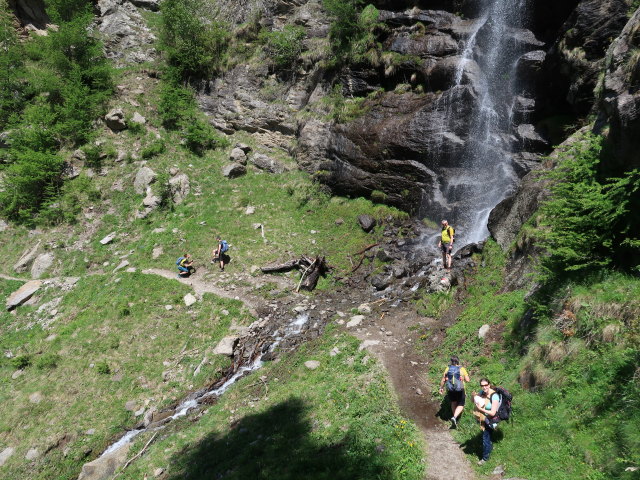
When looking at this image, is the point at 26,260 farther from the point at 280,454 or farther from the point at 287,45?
the point at 287,45

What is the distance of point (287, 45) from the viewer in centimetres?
2692

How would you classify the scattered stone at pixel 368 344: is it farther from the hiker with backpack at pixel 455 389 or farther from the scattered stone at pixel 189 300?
the scattered stone at pixel 189 300

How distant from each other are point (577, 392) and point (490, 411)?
5.03 feet

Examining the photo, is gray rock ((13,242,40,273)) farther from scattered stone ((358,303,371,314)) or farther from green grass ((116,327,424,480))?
scattered stone ((358,303,371,314))

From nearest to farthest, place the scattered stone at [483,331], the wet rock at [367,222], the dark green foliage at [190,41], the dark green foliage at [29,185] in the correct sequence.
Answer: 1. the scattered stone at [483,331]
2. the wet rock at [367,222]
3. the dark green foliage at [29,185]
4. the dark green foliage at [190,41]

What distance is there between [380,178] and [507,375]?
Result: 47.4ft

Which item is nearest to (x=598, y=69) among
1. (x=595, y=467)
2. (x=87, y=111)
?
(x=595, y=467)

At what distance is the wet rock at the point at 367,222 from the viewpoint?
65.0ft

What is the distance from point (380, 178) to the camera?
68.3 feet

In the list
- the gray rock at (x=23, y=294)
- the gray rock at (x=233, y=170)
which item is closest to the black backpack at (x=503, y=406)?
the gray rock at (x=233, y=170)

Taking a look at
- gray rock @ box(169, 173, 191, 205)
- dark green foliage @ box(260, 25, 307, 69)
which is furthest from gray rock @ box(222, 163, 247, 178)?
dark green foliage @ box(260, 25, 307, 69)

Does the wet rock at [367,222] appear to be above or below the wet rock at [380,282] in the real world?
above

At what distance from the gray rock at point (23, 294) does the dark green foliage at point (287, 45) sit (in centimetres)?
2245

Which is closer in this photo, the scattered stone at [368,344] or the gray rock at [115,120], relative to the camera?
the scattered stone at [368,344]
